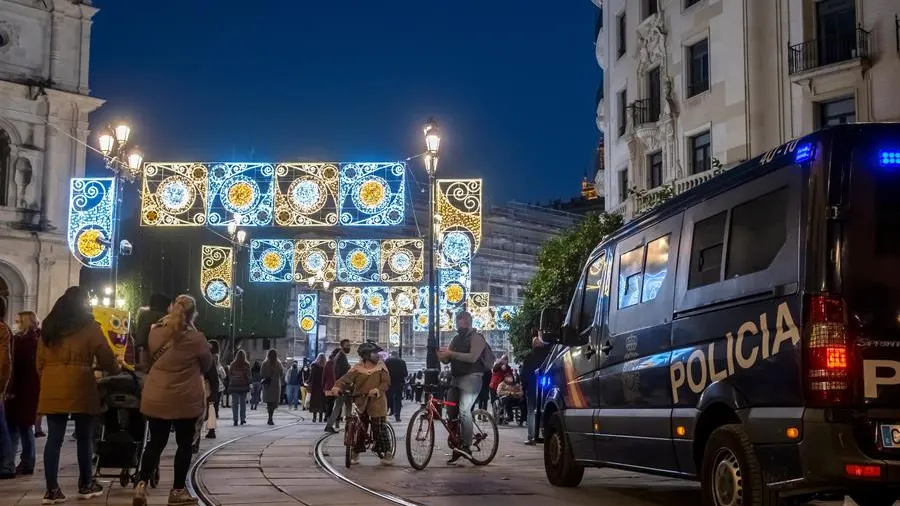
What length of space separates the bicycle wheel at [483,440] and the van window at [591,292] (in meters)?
2.84

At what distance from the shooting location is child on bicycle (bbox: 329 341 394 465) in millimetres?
13227

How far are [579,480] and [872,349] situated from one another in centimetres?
499

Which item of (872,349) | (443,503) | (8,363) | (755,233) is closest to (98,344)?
(8,363)

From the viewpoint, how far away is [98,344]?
9148 millimetres

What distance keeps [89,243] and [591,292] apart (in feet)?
65.4

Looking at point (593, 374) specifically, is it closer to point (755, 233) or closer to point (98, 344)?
point (755, 233)

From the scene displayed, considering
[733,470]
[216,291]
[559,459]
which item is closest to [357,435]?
[559,459]

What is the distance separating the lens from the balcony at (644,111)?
107 ft

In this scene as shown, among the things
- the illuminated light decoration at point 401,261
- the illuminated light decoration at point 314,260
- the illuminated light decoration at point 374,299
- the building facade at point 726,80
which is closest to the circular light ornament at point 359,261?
the illuminated light decoration at point 401,261

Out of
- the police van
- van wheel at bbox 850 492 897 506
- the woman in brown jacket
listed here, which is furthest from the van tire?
the woman in brown jacket

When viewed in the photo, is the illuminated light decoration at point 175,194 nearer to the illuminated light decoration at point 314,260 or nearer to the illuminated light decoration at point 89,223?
the illuminated light decoration at point 89,223

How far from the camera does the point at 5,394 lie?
1091 cm

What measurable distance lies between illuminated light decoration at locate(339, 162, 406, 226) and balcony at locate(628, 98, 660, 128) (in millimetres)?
9147

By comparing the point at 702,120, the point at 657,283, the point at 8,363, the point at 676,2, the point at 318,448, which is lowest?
the point at 318,448
